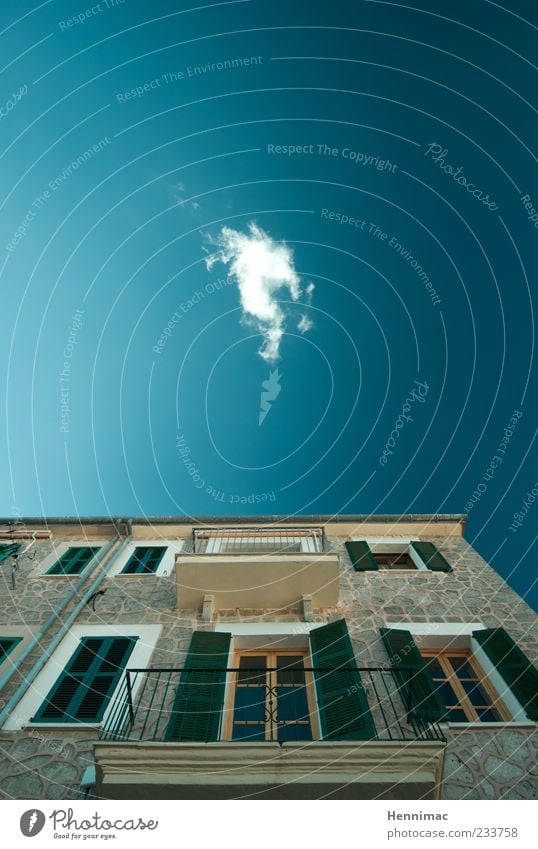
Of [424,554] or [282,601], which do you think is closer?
[282,601]

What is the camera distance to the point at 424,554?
11242 millimetres

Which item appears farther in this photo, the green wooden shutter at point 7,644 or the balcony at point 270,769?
the green wooden shutter at point 7,644

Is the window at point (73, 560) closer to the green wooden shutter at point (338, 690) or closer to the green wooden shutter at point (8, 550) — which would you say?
the green wooden shutter at point (8, 550)

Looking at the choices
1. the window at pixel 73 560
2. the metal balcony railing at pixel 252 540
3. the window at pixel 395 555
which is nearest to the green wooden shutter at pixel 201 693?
the metal balcony railing at pixel 252 540

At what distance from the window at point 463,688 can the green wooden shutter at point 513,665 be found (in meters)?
0.32

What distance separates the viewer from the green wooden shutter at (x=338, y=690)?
6449 millimetres

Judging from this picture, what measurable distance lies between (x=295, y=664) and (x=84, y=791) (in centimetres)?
363

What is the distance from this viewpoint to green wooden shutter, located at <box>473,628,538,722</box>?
711 centimetres

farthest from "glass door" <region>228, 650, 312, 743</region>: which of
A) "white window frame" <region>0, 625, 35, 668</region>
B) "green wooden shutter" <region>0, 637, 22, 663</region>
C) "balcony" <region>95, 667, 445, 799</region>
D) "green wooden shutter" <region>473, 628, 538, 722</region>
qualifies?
"green wooden shutter" <region>0, 637, 22, 663</region>

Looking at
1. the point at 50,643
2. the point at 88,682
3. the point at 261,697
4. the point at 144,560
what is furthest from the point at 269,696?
the point at 144,560

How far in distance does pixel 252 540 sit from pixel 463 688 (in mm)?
5627

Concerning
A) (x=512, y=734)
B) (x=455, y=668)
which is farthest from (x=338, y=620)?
(x=512, y=734)

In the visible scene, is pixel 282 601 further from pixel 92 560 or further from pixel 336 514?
pixel 92 560

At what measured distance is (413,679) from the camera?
23.8 ft
